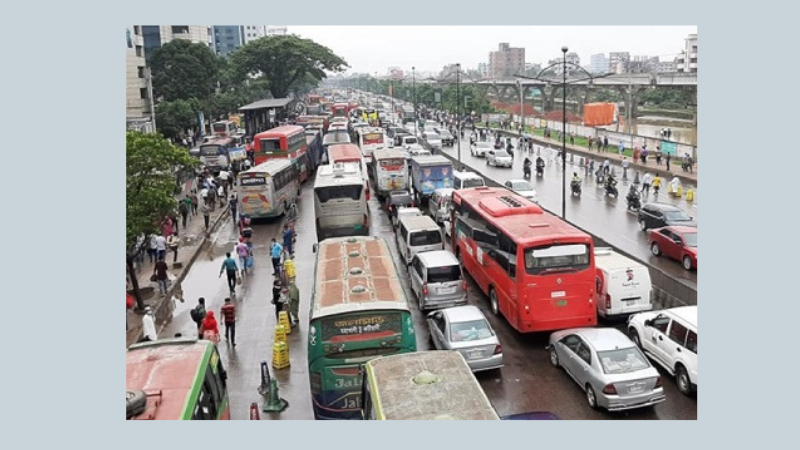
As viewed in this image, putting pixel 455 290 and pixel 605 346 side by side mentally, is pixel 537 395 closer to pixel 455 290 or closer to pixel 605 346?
pixel 605 346

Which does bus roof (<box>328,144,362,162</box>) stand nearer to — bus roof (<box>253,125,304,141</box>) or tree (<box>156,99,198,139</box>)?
bus roof (<box>253,125,304,141</box>)

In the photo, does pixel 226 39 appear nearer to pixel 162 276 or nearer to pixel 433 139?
pixel 433 139

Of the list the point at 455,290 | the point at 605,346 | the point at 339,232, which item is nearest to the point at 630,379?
the point at 605,346

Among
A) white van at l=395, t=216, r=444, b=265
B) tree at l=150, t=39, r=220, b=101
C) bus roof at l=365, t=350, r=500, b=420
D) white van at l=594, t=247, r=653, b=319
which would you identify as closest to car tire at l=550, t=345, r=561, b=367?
white van at l=594, t=247, r=653, b=319

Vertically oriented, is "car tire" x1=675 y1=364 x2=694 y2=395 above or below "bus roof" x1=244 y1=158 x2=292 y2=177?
below

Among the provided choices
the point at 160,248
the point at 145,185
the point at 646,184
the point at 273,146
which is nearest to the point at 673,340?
the point at 145,185

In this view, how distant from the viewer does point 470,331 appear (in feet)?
45.0

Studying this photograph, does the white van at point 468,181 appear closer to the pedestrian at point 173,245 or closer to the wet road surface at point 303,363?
the wet road surface at point 303,363

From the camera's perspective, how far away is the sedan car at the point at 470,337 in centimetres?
1329

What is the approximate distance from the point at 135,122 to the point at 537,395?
1395 inches

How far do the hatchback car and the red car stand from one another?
1.87 metres

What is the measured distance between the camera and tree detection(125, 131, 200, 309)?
17328mm

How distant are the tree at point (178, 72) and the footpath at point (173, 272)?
31010 mm

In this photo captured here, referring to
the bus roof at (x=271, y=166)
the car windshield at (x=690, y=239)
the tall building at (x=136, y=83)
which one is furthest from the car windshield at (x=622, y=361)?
the tall building at (x=136, y=83)
